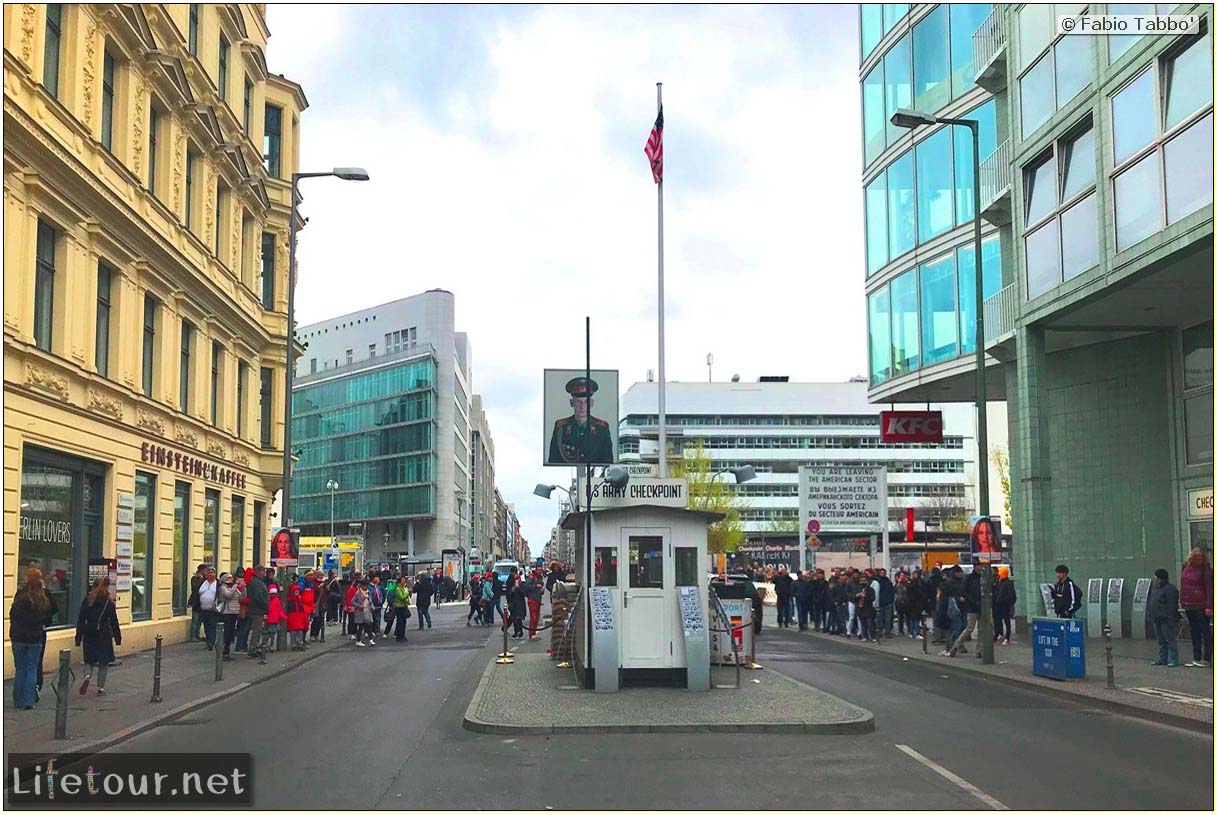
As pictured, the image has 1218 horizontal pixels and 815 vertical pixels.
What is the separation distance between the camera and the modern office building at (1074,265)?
67.4 ft

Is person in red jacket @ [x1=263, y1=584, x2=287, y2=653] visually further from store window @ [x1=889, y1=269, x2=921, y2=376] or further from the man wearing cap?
store window @ [x1=889, y1=269, x2=921, y2=376]

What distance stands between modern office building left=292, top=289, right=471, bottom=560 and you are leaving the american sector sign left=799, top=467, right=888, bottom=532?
67352 millimetres

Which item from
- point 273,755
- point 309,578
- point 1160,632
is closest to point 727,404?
point 309,578

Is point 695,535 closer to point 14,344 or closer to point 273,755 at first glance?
point 273,755

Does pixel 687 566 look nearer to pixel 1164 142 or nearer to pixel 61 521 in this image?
pixel 1164 142

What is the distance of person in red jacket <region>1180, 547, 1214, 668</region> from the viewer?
1861 cm

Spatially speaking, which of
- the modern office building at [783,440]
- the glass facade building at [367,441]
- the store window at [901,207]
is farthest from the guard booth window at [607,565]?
the modern office building at [783,440]

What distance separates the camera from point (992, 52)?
2977cm

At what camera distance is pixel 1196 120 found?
19172 millimetres

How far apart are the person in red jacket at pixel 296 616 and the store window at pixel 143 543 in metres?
3.05

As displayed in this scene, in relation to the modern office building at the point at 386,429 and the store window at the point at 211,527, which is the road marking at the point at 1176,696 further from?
the modern office building at the point at 386,429

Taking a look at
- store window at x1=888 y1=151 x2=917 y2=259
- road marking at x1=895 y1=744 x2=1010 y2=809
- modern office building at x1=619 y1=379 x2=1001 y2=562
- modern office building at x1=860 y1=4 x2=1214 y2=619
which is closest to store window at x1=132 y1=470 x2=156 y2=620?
road marking at x1=895 y1=744 x2=1010 y2=809

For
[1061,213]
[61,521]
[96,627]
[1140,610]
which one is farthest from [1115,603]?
[61,521]

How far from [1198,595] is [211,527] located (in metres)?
23.7
